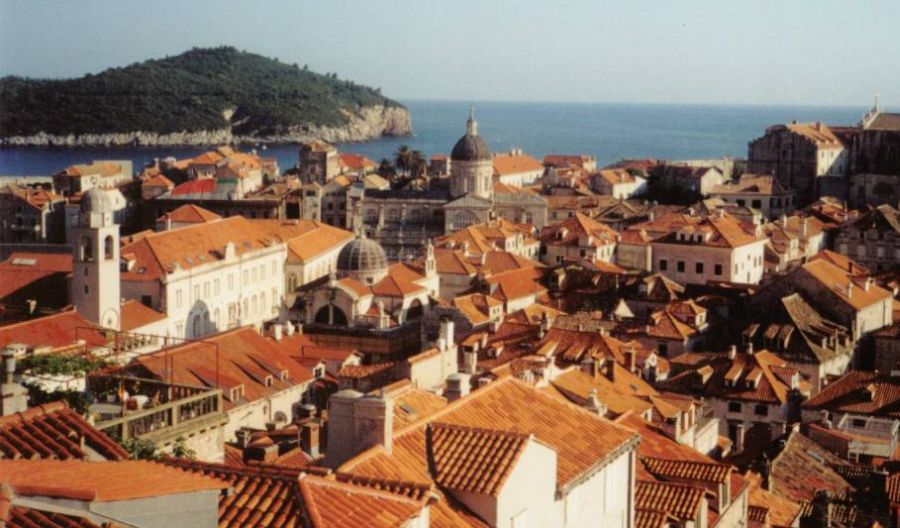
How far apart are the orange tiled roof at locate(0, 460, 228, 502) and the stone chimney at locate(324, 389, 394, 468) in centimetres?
335

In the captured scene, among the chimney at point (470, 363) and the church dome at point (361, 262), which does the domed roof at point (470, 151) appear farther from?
Answer: the chimney at point (470, 363)

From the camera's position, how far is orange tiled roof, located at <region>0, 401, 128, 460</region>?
8422mm

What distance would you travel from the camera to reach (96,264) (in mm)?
41938

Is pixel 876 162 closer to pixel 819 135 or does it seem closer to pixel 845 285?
pixel 819 135

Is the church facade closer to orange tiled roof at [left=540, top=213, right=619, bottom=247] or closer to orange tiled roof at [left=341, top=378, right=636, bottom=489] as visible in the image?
orange tiled roof at [left=540, top=213, right=619, bottom=247]

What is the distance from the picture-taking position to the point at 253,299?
2133 inches

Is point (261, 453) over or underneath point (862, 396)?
over

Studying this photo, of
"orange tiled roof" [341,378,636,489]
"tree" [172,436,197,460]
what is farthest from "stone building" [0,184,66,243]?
"orange tiled roof" [341,378,636,489]

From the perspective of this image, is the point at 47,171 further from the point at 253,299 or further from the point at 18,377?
the point at 18,377

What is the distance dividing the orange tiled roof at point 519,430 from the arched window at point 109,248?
101 ft

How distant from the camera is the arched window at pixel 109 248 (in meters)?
42.6

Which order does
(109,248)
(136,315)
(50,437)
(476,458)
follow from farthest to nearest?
1. (136,315)
2. (109,248)
3. (476,458)
4. (50,437)

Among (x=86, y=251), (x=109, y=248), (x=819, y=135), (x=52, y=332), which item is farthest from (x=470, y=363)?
(x=819, y=135)

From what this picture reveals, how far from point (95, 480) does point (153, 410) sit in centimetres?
792
